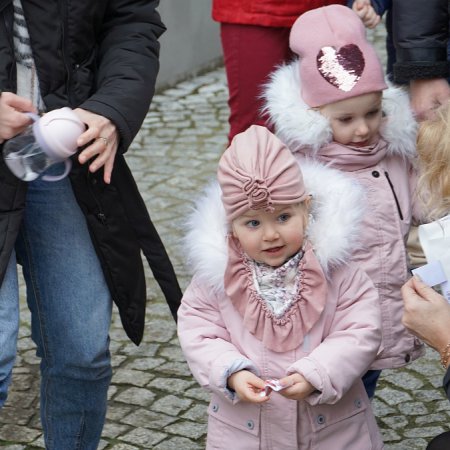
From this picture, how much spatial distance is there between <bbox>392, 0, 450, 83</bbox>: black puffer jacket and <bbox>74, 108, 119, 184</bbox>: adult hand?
4.11 feet

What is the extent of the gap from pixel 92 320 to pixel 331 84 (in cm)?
104

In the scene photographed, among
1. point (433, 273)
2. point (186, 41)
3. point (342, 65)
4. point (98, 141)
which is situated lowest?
point (186, 41)

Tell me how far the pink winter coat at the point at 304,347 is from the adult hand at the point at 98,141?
14.3 inches

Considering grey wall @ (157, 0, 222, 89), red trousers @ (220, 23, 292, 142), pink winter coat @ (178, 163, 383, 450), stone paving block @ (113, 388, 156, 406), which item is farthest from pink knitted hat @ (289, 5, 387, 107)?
grey wall @ (157, 0, 222, 89)

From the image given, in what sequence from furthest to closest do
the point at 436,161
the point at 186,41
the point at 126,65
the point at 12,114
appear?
the point at 186,41 → the point at 126,65 → the point at 436,161 → the point at 12,114

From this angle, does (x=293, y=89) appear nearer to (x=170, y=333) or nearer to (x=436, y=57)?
(x=436, y=57)

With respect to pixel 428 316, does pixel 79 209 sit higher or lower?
higher

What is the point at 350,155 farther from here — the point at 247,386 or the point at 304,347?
the point at 247,386

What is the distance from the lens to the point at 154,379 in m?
4.88

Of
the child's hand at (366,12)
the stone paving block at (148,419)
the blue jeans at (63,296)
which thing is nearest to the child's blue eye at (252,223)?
the blue jeans at (63,296)

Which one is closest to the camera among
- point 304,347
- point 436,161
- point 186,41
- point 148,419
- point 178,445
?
point 436,161

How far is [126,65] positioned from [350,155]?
2.56ft

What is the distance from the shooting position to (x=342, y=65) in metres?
3.73

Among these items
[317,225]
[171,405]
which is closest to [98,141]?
[317,225]
